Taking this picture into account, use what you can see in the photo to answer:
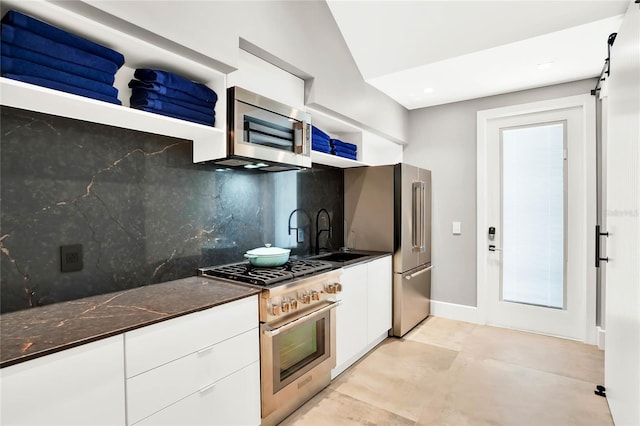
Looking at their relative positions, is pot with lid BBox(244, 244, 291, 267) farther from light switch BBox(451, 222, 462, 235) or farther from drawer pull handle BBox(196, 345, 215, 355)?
light switch BBox(451, 222, 462, 235)

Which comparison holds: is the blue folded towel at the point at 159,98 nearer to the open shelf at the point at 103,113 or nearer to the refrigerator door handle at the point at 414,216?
the open shelf at the point at 103,113

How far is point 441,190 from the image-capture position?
395 cm

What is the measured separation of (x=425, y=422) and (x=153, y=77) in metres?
2.47

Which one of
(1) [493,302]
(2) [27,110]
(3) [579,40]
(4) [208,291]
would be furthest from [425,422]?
(3) [579,40]

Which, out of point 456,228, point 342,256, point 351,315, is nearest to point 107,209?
point 351,315

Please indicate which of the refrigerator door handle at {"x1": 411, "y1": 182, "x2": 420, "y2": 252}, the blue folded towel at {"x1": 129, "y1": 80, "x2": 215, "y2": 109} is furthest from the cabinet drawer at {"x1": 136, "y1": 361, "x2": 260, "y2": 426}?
the refrigerator door handle at {"x1": 411, "y1": 182, "x2": 420, "y2": 252}

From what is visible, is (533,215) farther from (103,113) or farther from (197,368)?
(103,113)

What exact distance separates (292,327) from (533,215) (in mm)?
2885

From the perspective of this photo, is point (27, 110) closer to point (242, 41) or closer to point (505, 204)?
point (242, 41)

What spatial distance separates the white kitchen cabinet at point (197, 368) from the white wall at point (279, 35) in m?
1.32

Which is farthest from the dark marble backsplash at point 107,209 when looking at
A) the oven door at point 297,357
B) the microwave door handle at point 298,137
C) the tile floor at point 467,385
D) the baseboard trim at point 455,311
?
the baseboard trim at point 455,311

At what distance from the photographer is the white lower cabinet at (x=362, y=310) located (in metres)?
2.53

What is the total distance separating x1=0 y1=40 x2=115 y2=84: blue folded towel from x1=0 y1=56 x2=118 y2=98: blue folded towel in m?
0.01

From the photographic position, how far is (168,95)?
1.67 metres
